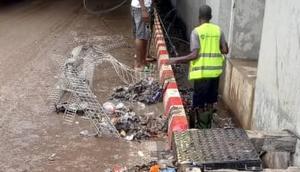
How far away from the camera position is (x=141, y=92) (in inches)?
315

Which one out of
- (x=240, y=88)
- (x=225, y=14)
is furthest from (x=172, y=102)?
(x=225, y=14)

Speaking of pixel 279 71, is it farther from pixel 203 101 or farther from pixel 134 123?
pixel 134 123

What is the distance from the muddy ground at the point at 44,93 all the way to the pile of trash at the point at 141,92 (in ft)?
0.81

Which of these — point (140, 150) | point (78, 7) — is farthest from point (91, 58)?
point (78, 7)

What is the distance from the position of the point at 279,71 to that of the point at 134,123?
2.28 metres

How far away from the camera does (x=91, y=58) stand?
947 centimetres

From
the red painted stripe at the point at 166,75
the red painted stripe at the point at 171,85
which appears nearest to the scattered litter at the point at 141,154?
the red painted stripe at the point at 171,85

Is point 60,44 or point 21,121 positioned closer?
point 21,121

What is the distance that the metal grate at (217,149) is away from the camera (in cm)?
408

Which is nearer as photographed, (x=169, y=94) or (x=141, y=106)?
(x=169, y=94)

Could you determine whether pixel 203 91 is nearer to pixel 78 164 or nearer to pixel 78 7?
pixel 78 164

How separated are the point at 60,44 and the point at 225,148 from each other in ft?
25.9

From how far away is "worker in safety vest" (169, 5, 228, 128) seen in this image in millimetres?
6371

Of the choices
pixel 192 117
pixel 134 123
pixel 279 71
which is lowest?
pixel 192 117
